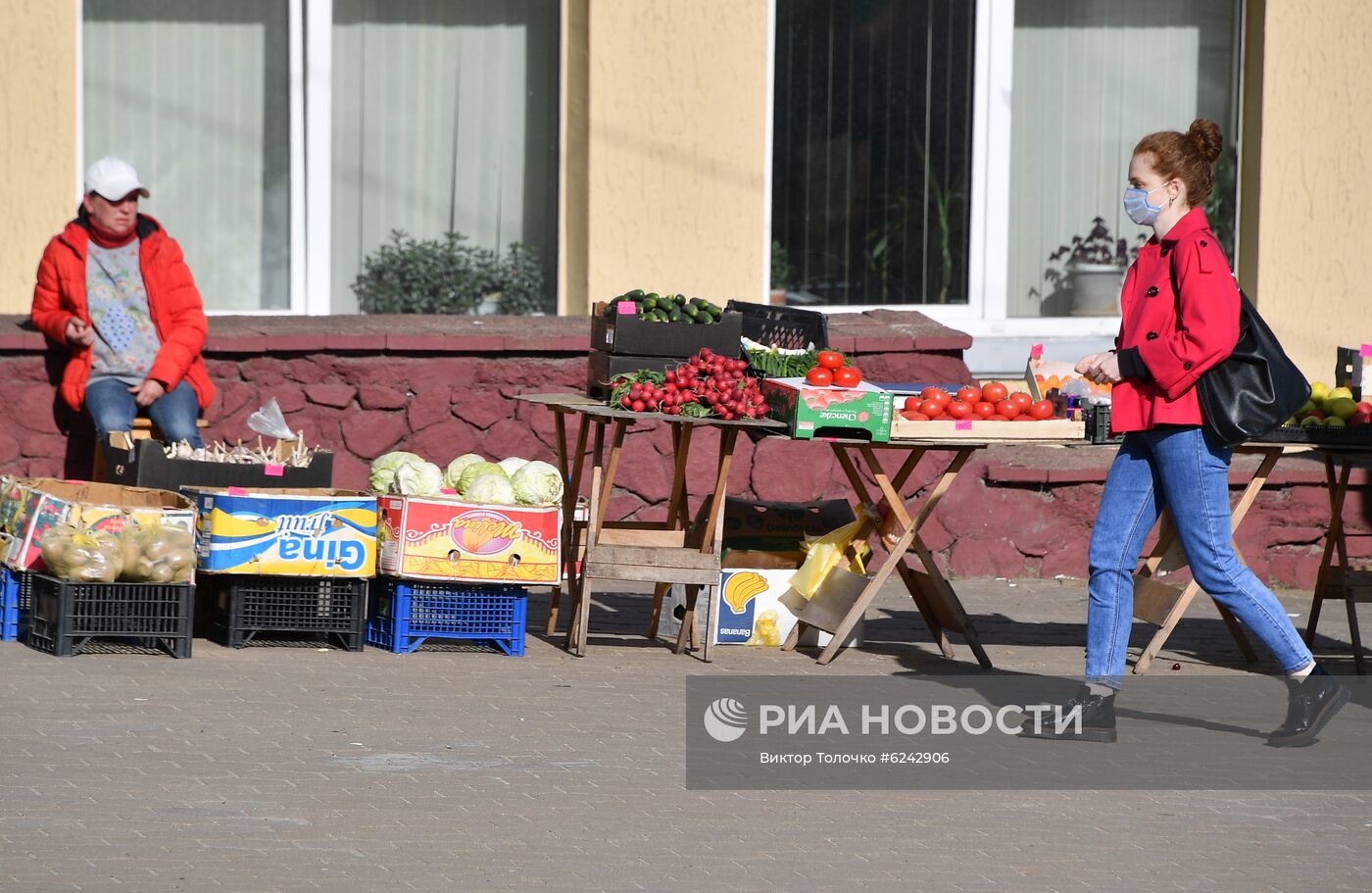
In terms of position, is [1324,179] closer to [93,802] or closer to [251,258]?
[251,258]

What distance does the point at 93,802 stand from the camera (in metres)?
5.29

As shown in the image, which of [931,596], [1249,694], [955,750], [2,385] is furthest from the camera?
[2,385]

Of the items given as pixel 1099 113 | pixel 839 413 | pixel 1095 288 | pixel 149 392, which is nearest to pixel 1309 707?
pixel 839 413

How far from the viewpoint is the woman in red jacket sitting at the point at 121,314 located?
8.95m

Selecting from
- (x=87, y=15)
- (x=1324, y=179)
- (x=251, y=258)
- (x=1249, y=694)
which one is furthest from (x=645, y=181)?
(x=1249, y=694)

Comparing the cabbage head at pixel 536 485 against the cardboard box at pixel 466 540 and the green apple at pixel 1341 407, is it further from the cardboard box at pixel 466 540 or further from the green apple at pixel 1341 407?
the green apple at pixel 1341 407

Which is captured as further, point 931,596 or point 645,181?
point 645,181

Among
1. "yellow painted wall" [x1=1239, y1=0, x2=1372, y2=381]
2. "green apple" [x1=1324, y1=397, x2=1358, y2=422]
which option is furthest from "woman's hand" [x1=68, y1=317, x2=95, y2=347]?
"yellow painted wall" [x1=1239, y1=0, x2=1372, y2=381]

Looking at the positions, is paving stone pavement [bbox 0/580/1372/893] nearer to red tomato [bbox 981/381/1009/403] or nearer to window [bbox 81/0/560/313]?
red tomato [bbox 981/381/1009/403]

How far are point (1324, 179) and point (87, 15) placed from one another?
760 centimetres

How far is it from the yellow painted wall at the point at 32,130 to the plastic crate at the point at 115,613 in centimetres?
376

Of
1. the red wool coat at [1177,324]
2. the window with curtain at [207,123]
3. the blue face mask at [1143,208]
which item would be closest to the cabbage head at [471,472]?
the red wool coat at [1177,324]

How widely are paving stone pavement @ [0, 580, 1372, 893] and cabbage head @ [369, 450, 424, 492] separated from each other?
4.50 feet

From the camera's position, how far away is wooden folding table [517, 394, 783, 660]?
7.53 meters
